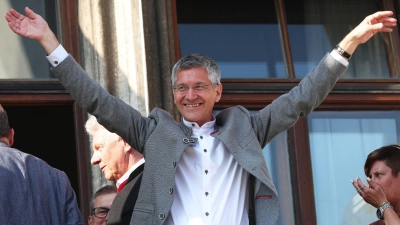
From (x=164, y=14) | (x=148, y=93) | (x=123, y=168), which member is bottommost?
(x=123, y=168)

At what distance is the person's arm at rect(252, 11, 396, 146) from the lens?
4.45 metres

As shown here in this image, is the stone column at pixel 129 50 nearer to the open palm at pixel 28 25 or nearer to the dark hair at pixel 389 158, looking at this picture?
the dark hair at pixel 389 158

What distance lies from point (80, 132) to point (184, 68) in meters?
1.37

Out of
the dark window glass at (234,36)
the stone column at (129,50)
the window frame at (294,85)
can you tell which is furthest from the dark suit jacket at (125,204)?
the dark window glass at (234,36)

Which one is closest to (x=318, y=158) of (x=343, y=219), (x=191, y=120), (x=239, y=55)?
(x=343, y=219)

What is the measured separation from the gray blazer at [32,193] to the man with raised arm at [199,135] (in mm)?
345

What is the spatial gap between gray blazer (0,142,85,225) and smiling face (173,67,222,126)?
617mm

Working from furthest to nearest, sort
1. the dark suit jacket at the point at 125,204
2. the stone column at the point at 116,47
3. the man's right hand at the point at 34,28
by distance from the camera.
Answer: the stone column at the point at 116,47
the dark suit jacket at the point at 125,204
the man's right hand at the point at 34,28

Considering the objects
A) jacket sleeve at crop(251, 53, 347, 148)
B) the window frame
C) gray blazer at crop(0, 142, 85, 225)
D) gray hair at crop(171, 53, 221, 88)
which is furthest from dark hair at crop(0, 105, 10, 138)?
the window frame

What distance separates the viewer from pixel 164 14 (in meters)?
5.91

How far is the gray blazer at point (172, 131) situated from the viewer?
14.1ft

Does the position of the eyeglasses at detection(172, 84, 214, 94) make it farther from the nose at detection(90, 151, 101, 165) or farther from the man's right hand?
the nose at detection(90, 151, 101, 165)

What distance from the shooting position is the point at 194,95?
4449mm

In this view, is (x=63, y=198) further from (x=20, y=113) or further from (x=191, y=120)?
(x=20, y=113)
